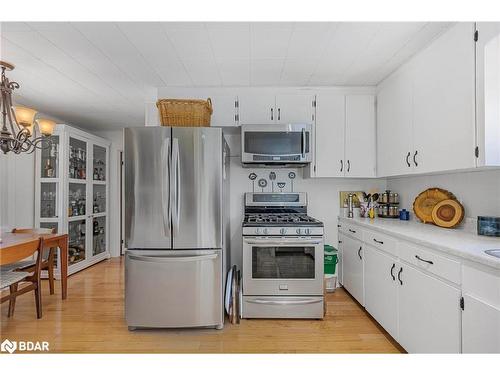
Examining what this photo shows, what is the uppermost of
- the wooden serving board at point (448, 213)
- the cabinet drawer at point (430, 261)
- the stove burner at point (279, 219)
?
the wooden serving board at point (448, 213)

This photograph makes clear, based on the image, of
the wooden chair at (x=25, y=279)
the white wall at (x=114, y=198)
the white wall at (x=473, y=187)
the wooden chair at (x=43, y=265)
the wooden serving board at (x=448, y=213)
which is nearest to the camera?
the white wall at (x=473, y=187)

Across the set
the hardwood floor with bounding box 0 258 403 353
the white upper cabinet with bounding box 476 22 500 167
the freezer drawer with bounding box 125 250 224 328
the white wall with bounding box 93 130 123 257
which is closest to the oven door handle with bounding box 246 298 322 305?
the hardwood floor with bounding box 0 258 403 353

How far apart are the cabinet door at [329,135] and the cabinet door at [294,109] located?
10 cm

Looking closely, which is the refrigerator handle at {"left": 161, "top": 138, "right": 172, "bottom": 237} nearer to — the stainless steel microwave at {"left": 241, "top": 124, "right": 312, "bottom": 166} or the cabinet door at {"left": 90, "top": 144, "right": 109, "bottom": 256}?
the stainless steel microwave at {"left": 241, "top": 124, "right": 312, "bottom": 166}

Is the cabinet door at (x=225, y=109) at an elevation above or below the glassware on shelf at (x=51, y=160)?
above

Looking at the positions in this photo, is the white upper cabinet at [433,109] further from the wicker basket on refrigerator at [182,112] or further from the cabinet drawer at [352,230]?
the wicker basket on refrigerator at [182,112]

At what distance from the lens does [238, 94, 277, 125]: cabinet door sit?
3021 millimetres

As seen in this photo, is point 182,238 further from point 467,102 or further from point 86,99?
point 86,99

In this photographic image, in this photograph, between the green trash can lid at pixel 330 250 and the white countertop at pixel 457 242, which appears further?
the green trash can lid at pixel 330 250

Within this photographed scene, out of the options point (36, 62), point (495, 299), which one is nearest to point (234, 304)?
point (495, 299)

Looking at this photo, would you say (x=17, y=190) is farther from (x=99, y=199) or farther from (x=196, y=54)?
(x=196, y=54)

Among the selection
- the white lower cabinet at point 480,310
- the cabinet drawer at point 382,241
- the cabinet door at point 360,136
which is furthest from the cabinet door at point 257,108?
the white lower cabinet at point 480,310

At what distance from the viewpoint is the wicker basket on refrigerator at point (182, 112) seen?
2.51 m

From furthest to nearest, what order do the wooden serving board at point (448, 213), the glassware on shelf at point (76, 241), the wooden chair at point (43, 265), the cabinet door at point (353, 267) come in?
1. the glassware on shelf at point (76, 241)
2. the wooden chair at point (43, 265)
3. the cabinet door at point (353, 267)
4. the wooden serving board at point (448, 213)
